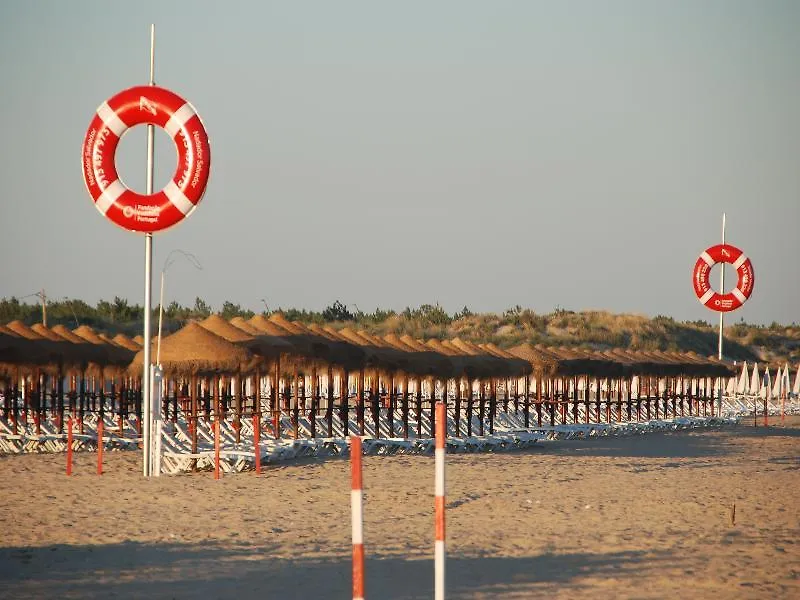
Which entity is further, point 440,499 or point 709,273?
point 709,273

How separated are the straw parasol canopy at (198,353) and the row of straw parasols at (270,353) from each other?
12 mm

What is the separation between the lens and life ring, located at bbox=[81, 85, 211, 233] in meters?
12.1

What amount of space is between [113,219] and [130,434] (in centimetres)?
708

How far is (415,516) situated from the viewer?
962 centimetres

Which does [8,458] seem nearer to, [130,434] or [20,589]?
[130,434]

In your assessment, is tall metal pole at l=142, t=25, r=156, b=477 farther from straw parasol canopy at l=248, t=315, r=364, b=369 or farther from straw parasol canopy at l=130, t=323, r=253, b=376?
straw parasol canopy at l=248, t=315, r=364, b=369

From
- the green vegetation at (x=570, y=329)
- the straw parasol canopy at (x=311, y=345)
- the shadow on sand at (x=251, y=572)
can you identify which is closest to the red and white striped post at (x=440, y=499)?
the shadow on sand at (x=251, y=572)

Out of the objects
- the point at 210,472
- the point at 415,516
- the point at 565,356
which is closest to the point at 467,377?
the point at 565,356

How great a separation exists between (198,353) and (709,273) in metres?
17.0

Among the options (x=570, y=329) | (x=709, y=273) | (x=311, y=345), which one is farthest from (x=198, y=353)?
(x=570, y=329)

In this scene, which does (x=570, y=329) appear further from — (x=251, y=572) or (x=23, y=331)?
(x=251, y=572)

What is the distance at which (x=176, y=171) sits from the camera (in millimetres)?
12164

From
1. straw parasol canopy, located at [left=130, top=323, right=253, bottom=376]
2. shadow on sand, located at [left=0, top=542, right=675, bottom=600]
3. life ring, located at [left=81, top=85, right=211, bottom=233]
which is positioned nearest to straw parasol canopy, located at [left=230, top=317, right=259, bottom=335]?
straw parasol canopy, located at [left=130, top=323, right=253, bottom=376]

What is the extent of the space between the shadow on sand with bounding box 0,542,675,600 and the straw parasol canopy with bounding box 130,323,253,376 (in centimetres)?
630
